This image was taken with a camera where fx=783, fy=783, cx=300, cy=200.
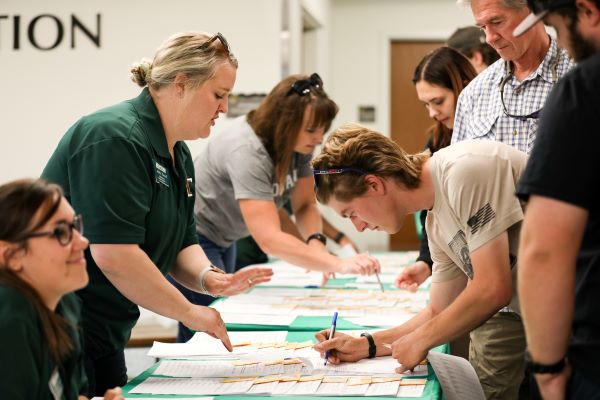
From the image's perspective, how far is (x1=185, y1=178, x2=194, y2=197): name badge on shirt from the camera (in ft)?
6.93

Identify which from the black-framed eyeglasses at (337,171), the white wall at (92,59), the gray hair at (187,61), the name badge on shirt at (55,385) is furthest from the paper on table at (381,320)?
the white wall at (92,59)

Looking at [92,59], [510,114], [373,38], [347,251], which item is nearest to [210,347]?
[510,114]

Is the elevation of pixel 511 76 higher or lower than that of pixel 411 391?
higher

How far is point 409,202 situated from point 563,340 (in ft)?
2.32

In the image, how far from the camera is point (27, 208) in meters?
1.31

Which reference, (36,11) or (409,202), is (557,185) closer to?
(409,202)

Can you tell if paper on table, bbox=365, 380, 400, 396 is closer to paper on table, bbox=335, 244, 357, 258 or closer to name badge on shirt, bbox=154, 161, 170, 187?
name badge on shirt, bbox=154, 161, 170, 187

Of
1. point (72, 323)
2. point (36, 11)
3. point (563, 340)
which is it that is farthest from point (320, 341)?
point (36, 11)

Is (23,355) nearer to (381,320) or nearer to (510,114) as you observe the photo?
(381,320)

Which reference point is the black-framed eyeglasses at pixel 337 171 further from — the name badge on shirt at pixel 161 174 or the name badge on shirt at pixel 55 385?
the name badge on shirt at pixel 55 385

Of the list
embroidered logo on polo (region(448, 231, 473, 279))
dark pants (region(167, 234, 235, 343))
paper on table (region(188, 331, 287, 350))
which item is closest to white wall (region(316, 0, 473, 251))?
dark pants (region(167, 234, 235, 343))

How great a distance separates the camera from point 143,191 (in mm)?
1843

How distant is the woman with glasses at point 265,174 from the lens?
294 centimetres

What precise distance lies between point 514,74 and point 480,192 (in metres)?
0.84
